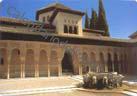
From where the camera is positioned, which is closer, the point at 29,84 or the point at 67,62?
the point at 29,84

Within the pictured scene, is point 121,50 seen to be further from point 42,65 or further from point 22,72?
point 22,72

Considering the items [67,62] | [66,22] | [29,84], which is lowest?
[29,84]

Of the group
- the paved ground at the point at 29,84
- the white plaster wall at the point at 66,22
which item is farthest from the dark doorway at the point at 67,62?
the paved ground at the point at 29,84

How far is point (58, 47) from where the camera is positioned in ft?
70.3

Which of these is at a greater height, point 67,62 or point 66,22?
point 66,22

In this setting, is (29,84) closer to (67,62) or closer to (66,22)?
(67,62)

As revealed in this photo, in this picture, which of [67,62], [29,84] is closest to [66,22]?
[67,62]

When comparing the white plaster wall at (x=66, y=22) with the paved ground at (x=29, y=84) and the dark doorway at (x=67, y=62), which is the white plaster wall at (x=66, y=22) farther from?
the paved ground at (x=29, y=84)

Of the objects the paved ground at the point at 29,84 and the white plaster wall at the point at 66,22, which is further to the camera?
the white plaster wall at the point at 66,22

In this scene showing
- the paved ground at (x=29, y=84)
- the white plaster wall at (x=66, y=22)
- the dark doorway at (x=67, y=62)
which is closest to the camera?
the paved ground at (x=29, y=84)

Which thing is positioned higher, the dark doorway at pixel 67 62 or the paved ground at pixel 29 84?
the dark doorway at pixel 67 62

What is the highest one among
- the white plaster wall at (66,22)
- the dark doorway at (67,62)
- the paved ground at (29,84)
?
the white plaster wall at (66,22)

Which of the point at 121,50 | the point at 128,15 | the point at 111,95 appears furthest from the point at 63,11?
the point at 111,95

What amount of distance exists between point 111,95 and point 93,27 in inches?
868
